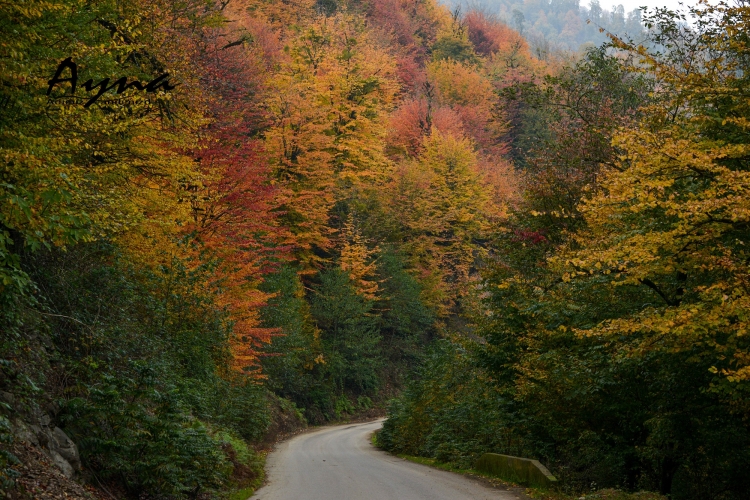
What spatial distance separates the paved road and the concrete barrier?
71 cm

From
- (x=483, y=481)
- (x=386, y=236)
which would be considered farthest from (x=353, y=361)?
(x=483, y=481)

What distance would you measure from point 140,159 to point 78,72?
3.74 m

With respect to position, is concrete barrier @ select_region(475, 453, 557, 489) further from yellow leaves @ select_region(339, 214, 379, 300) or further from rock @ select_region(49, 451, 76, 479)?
yellow leaves @ select_region(339, 214, 379, 300)

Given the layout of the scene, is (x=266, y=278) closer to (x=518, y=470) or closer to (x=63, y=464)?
(x=518, y=470)

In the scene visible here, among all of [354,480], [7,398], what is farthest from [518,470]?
[7,398]

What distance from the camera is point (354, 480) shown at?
13641 millimetres

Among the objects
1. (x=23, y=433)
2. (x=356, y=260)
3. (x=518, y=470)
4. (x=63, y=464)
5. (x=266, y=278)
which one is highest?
(x=356, y=260)

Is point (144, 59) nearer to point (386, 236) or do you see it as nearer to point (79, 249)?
point (79, 249)

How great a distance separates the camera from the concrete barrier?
12219 millimetres

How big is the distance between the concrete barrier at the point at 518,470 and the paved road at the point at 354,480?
707 millimetres

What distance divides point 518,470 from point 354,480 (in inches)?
137

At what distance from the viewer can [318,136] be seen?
3173 centimetres

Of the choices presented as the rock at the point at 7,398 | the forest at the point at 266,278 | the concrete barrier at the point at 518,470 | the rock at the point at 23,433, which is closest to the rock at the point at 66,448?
the forest at the point at 266,278

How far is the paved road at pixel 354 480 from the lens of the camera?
11.6 metres
